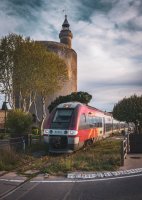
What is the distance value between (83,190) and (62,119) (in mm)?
9270

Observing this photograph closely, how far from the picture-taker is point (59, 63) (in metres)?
39.9

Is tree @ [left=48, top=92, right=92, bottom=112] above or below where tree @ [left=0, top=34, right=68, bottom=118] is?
below

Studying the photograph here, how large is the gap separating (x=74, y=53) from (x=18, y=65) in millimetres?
28354

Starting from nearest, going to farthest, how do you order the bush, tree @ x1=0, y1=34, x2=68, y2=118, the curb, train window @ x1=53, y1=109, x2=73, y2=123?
the curb, train window @ x1=53, y1=109, x2=73, y2=123, the bush, tree @ x1=0, y1=34, x2=68, y2=118

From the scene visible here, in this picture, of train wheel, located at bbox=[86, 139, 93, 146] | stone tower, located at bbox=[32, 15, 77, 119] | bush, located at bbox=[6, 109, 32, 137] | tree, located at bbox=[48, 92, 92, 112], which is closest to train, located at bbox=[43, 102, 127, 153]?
train wheel, located at bbox=[86, 139, 93, 146]

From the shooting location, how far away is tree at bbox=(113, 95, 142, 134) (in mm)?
32500

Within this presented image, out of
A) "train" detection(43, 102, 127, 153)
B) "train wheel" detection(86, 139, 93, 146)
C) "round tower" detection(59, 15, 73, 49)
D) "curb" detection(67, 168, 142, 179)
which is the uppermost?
"round tower" detection(59, 15, 73, 49)

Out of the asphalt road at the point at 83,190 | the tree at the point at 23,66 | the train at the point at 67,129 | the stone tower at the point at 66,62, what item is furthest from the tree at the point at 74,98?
the asphalt road at the point at 83,190

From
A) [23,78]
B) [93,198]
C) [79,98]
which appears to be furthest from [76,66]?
[93,198]

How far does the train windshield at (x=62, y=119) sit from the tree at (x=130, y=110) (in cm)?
1468

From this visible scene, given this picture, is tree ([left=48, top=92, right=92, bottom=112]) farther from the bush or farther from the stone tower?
the bush

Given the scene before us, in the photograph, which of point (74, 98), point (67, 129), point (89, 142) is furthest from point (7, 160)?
point (74, 98)

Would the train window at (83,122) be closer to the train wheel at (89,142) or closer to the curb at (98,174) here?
the train wheel at (89,142)

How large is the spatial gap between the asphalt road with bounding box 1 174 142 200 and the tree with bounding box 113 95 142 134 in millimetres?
21958
